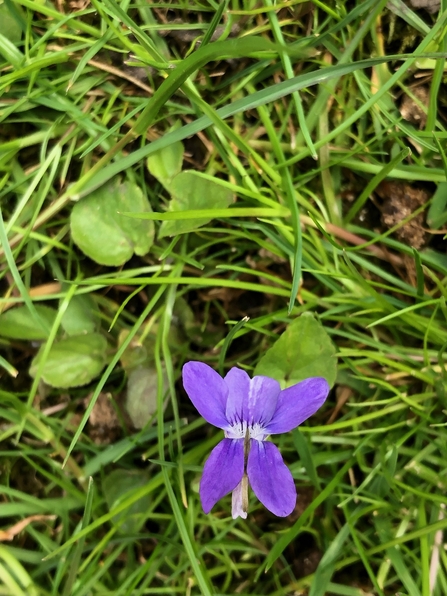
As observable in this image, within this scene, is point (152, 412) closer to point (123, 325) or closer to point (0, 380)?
point (123, 325)

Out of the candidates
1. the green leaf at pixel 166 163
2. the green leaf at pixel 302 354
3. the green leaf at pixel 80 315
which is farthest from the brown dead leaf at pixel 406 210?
the green leaf at pixel 80 315

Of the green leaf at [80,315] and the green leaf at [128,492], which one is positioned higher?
the green leaf at [80,315]

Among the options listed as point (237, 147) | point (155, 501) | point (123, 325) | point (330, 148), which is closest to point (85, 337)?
point (123, 325)

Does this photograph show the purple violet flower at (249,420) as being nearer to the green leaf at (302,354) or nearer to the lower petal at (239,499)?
the lower petal at (239,499)

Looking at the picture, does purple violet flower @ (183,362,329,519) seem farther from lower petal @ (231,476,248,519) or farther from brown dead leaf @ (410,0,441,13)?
brown dead leaf @ (410,0,441,13)

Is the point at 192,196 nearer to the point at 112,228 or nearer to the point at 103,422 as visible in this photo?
the point at 112,228

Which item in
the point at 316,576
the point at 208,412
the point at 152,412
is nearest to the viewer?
the point at 208,412

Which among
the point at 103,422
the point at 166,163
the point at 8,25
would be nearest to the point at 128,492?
the point at 103,422
